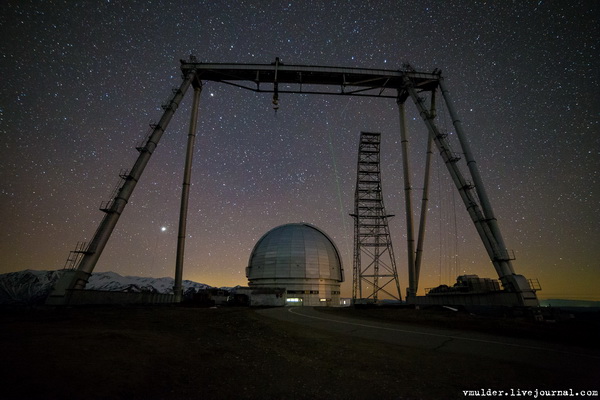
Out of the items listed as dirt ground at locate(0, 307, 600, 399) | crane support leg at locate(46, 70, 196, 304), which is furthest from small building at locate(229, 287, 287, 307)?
dirt ground at locate(0, 307, 600, 399)

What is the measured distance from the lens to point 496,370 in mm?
5059

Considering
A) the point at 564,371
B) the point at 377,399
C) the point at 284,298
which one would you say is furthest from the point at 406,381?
the point at 284,298

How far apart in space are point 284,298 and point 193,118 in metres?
24.9

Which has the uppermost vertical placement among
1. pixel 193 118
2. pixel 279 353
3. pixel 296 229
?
pixel 193 118

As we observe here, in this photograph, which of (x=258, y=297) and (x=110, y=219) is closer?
(x=110, y=219)

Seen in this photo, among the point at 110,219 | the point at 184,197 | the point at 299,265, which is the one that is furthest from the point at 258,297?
the point at 110,219

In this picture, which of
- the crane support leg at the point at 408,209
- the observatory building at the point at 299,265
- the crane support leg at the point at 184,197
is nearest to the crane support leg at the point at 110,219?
the crane support leg at the point at 184,197

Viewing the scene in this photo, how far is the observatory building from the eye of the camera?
145 feet

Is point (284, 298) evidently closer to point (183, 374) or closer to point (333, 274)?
point (333, 274)

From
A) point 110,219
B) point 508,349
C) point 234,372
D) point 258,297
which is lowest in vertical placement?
point 258,297

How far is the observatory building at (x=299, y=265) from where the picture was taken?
4406cm

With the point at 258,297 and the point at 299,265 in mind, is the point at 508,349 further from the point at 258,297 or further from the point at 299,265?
the point at 299,265

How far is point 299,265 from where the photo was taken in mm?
45062

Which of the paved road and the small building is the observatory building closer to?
the small building
